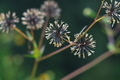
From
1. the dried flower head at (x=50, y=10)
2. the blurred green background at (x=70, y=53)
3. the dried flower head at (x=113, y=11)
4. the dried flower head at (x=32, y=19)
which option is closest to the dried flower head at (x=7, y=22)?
the dried flower head at (x=32, y=19)

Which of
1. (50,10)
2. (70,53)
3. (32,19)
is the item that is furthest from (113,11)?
(70,53)

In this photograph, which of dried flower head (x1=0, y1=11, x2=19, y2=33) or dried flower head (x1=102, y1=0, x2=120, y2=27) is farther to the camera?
dried flower head (x1=0, y1=11, x2=19, y2=33)

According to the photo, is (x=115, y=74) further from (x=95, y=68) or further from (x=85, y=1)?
(x=85, y=1)

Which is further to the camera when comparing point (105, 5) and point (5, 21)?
point (5, 21)

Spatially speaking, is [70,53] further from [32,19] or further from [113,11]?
[113,11]

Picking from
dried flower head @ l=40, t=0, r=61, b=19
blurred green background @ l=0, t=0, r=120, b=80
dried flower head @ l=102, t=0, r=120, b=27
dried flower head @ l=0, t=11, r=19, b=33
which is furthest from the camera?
blurred green background @ l=0, t=0, r=120, b=80

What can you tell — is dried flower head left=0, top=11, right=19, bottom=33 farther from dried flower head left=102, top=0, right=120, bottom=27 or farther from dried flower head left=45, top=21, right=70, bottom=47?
dried flower head left=102, top=0, right=120, bottom=27

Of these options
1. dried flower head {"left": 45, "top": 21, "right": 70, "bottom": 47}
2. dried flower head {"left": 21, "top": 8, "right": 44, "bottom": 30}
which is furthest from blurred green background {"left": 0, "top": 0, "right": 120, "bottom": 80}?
dried flower head {"left": 45, "top": 21, "right": 70, "bottom": 47}

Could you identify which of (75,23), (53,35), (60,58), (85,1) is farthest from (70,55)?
(53,35)
